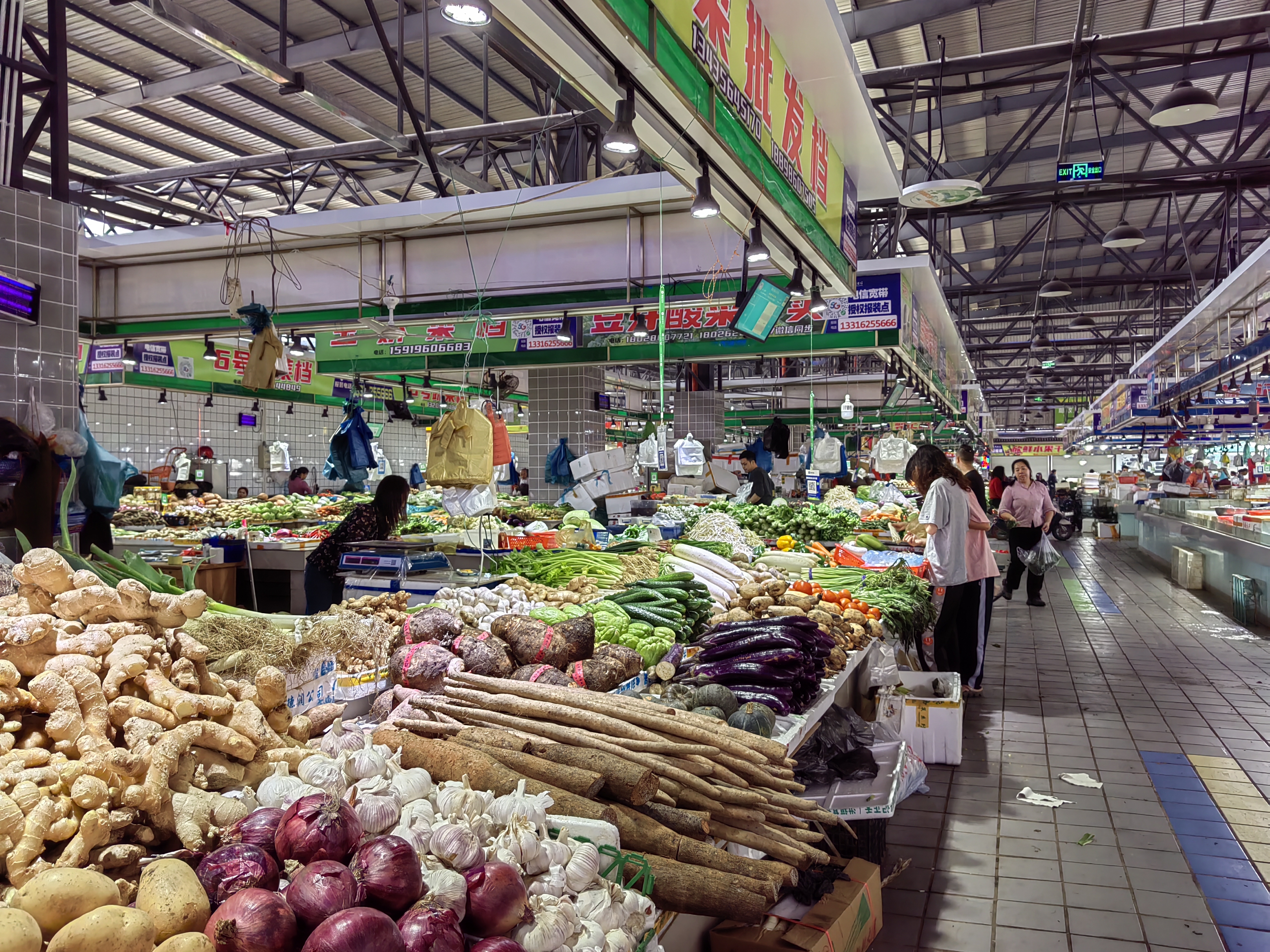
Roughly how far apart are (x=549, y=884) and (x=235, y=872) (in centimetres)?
60

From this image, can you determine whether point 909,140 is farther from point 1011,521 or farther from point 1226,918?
point 1226,918

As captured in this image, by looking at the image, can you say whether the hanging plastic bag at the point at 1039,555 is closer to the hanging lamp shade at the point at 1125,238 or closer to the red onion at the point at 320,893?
the hanging lamp shade at the point at 1125,238

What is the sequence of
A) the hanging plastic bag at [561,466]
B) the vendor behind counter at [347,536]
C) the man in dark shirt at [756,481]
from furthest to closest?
the man in dark shirt at [756,481] → the hanging plastic bag at [561,466] → the vendor behind counter at [347,536]

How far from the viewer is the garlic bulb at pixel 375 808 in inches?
68.7

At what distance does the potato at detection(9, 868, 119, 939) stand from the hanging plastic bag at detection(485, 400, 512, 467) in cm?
361

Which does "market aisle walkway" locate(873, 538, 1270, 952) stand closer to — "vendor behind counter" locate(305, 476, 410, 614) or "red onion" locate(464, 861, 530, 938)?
"red onion" locate(464, 861, 530, 938)

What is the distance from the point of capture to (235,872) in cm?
153

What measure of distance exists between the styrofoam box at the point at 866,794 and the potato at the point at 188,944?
2325 millimetres

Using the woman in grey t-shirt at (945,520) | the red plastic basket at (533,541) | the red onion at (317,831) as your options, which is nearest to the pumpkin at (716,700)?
the red onion at (317,831)

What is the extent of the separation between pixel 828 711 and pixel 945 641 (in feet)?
12.4

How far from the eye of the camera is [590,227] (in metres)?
7.53

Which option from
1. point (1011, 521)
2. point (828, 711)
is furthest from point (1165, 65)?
point (828, 711)

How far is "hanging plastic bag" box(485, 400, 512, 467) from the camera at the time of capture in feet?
16.6

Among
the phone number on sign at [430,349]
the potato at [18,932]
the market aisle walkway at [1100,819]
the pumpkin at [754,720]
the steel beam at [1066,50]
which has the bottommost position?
the market aisle walkway at [1100,819]
